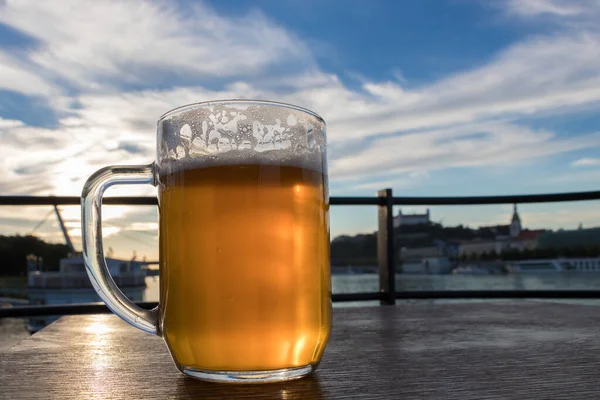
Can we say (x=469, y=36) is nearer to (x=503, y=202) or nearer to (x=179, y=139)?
(x=503, y=202)

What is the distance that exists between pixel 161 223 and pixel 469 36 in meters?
20.2

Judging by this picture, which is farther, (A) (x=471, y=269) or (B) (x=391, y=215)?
(A) (x=471, y=269)

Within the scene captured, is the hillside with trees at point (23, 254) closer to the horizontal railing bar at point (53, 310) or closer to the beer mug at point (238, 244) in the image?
the horizontal railing bar at point (53, 310)

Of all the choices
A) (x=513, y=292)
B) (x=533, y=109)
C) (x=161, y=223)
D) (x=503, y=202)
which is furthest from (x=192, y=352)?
(x=533, y=109)

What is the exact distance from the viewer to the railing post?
303cm

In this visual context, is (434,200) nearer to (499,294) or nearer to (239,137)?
(499,294)

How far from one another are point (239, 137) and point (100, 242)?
188 millimetres

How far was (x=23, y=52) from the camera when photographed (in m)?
11.3

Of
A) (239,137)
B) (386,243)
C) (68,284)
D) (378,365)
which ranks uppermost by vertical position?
(239,137)

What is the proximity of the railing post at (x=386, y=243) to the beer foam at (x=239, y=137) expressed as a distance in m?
2.52

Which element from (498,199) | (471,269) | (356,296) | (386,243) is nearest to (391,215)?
(386,243)

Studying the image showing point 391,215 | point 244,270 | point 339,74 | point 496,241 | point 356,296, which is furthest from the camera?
point 339,74

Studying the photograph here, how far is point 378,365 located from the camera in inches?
20.8

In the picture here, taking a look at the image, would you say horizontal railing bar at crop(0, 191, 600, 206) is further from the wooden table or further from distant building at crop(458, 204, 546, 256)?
the wooden table
